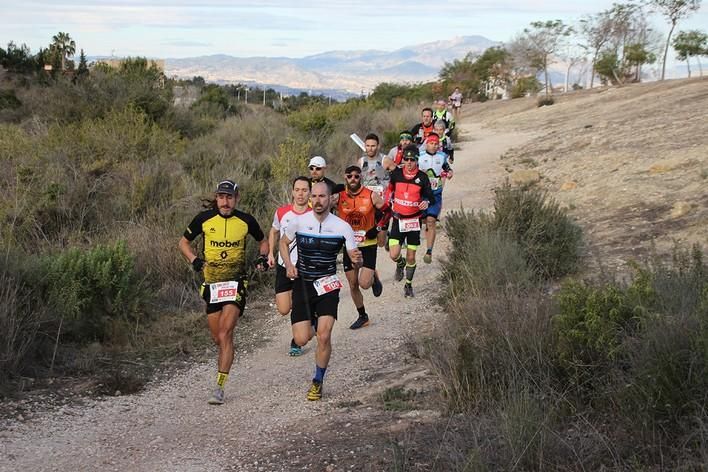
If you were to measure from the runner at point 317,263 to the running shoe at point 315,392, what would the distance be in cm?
15

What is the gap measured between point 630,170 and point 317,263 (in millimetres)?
10633

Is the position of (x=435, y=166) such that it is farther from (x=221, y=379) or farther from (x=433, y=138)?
(x=221, y=379)

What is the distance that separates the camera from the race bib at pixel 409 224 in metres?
9.75

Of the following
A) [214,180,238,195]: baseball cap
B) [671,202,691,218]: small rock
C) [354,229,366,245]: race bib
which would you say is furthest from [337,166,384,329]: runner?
[671,202,691,218]: small rock

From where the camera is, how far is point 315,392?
6.69m

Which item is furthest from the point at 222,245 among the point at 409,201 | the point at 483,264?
the point at 409,201

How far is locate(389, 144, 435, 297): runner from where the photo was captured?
974 centimetres

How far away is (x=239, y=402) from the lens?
6.77m

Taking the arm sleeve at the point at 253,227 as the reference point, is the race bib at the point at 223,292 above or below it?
below

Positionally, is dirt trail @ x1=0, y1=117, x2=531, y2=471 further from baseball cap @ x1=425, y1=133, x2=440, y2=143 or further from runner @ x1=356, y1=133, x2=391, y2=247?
baseball cap @ x1=425, y1=133, x2=440, y2=143

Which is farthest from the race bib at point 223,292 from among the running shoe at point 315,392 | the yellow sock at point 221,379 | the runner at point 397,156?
the runner at point 397,156

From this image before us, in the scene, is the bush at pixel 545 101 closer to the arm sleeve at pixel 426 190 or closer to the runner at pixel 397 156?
the runner at pixel 397 156

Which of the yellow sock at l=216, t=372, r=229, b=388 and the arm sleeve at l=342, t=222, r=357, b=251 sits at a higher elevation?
the arm sleeve at l=342, t=222, r=357, b=251

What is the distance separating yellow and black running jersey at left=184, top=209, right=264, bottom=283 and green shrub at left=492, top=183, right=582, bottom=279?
371 centimetres
